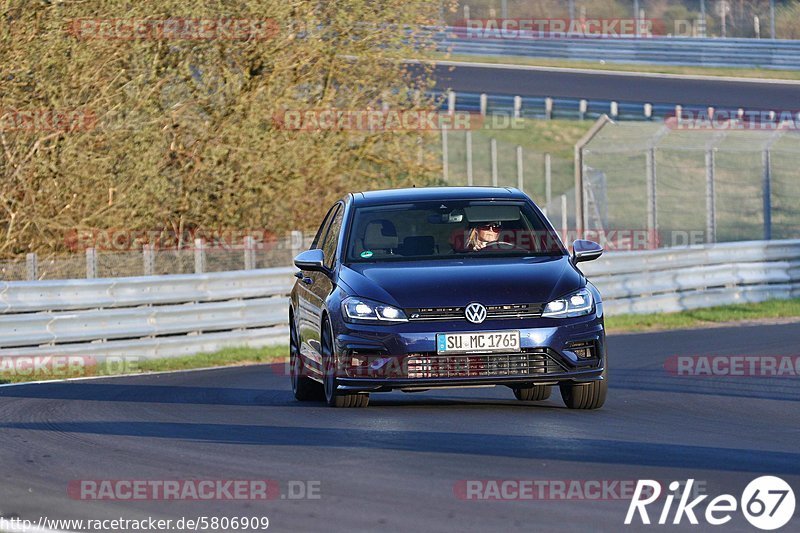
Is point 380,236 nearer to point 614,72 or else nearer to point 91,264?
point 91,264

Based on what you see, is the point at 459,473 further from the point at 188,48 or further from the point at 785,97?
the point at 785,97

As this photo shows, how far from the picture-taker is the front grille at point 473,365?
10.3 m

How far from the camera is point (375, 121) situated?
2564 cm

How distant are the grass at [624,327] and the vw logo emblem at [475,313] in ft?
24.6

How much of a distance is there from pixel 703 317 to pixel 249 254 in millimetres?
6762

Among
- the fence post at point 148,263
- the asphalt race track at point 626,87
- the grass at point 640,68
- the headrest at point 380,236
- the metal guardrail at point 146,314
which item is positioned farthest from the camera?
the grass at point 640,68

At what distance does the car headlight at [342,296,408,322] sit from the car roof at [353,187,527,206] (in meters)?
1.40

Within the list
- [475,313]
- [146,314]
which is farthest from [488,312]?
[146,314]

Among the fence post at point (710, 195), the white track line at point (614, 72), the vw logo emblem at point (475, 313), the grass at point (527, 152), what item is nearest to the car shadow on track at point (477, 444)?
the vw logo emblem at point (475, 313)

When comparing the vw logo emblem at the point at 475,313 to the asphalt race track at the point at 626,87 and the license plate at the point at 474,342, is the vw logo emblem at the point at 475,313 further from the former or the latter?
the asphalt race track at the point at 626,87

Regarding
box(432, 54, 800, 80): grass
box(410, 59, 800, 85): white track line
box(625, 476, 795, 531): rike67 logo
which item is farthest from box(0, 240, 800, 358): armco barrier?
box(432, 54, 800, 80): grass

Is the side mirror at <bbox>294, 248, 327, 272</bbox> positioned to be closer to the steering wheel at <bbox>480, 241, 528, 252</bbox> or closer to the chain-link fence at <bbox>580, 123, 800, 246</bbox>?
the steering wheel at <bbox>480, 241, 528, 252</bbox>

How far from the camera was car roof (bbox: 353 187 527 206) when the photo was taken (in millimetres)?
11750

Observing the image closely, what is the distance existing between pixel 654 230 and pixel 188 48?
7781 millimetres
